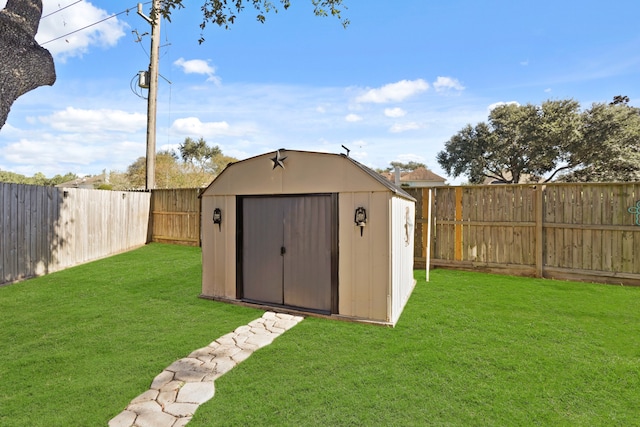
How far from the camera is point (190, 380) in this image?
2842mm

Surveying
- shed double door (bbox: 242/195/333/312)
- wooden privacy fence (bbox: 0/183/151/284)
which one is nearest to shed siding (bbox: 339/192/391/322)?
shed double door (bbox: 242/195/333/312)

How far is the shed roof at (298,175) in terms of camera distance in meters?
4.29

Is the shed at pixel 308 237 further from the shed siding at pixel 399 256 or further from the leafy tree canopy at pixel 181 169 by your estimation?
the leafy tree canopy at pixel 181 169

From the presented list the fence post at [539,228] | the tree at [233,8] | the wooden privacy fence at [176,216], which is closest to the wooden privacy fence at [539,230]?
the fence post at [539,228]

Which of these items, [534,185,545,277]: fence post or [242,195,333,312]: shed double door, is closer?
[242,195,333,312]: shed double door

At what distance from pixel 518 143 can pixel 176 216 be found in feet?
75.3

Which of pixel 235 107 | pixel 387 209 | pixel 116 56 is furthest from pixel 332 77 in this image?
pixel 387 209

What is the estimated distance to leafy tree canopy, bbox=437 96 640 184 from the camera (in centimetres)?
1853

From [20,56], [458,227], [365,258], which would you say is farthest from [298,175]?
[458,227]

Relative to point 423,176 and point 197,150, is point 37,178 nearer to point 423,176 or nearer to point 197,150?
point 197,150

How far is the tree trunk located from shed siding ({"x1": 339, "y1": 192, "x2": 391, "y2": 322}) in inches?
156

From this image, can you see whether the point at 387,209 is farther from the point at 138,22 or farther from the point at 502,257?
the point at 138,22

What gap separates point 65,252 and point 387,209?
8209 mm

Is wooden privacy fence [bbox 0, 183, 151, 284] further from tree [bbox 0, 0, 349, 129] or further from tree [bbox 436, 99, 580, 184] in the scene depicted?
tree [bbox 436, 99, 580, 184]
